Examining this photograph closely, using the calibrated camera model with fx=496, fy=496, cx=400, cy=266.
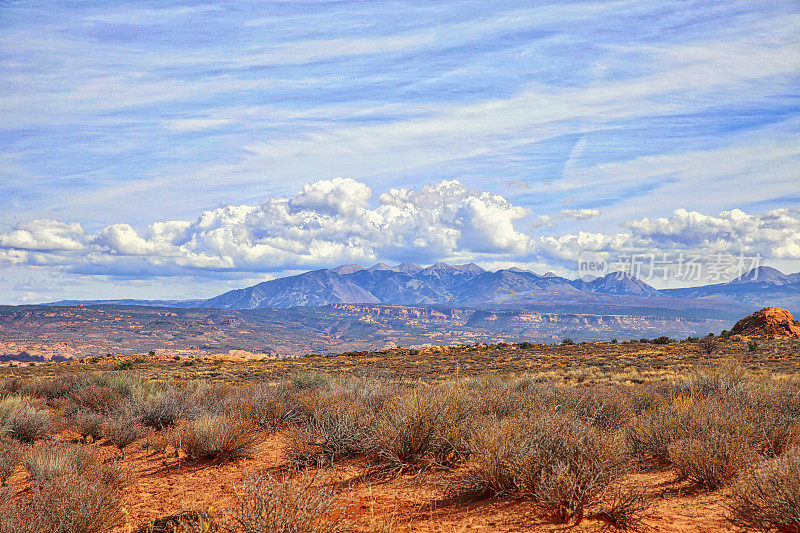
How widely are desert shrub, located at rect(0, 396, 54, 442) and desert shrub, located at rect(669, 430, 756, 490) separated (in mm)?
→ 13007

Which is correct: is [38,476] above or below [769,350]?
above

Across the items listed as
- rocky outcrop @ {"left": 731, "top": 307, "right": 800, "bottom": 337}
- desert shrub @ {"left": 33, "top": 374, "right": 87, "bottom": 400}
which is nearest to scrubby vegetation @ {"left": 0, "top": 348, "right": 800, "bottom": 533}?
desert shrub @ {"left": 33, "top": 374, "right": 87, "bottom": 400}

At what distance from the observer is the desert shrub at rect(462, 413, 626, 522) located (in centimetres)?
569

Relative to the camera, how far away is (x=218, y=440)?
9195 mm

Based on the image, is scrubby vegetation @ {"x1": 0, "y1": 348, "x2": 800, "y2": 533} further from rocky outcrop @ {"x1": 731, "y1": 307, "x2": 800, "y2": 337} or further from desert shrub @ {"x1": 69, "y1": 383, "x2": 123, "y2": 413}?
rocky outcrop @ {"x1": 731, "y1": 307, "x2": 800, "y2": 337}

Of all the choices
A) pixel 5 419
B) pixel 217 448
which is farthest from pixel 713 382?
pixel 5 419

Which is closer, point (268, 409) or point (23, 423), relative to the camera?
point (23, 423)

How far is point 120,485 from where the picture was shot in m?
7.62

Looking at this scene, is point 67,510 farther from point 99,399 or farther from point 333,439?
point 99,399

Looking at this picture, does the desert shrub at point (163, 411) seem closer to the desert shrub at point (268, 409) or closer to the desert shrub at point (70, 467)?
the desert shrub at point (268, 409)

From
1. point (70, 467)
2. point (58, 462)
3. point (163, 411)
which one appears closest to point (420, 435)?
point (70, 467)

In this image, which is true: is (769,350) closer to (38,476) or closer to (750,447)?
(750,447)

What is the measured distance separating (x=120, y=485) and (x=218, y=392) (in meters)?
8.94

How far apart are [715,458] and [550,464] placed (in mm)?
2459
